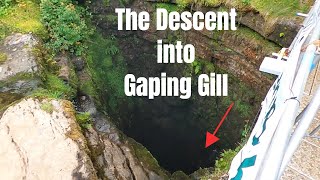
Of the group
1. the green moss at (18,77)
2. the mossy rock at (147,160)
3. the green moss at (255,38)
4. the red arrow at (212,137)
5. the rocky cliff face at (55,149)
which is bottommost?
the red arrow at (212,137)

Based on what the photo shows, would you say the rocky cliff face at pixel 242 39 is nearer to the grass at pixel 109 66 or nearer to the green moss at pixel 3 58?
the grass at pixel 109 66

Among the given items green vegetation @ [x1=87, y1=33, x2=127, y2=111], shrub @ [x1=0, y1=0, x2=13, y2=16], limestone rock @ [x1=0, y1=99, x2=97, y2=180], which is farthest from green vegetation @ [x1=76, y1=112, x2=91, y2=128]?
shrub @ [x1=0, y1=0, x2=13, y2=16]

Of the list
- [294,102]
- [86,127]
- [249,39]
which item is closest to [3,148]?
[86,127]

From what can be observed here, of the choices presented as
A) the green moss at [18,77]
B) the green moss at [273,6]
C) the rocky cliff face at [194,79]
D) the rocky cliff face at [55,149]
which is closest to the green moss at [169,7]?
the rocky cliff face at [194,79]

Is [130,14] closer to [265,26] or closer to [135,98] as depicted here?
[135,98]

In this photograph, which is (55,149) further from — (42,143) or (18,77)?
(18,77)
